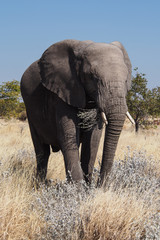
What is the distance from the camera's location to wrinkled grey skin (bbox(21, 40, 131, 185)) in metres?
4.44

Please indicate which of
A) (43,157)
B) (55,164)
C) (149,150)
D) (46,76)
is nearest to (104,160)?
(46,76)

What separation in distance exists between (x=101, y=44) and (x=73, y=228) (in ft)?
8.54

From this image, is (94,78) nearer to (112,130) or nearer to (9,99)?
(112,130)

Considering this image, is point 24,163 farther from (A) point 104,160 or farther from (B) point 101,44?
(B) point 101,44

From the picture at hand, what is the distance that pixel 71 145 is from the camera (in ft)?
16.5

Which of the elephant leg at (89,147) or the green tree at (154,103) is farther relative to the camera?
the green tree at (154,103)

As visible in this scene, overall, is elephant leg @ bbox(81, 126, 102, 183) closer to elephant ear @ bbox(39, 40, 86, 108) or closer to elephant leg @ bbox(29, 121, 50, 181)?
elephant ear @ bbox(39, 40, 86, 108)

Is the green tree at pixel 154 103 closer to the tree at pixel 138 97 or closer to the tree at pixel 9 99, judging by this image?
the tree at pixel 138 97

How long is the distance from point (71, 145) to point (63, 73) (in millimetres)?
1080

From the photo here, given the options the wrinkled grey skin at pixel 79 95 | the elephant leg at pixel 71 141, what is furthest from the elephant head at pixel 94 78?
the elephant leg at pixel 71 141

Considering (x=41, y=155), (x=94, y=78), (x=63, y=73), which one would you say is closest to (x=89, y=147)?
(x=63, y=73)

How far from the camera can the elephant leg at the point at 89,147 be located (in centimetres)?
546

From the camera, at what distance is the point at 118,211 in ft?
11.8

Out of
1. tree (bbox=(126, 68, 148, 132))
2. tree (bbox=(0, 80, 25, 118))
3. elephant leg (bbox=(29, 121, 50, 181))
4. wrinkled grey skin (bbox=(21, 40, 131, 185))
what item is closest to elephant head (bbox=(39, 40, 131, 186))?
wrinkled grey skin (bbox=(21, 40, 131, 185))
